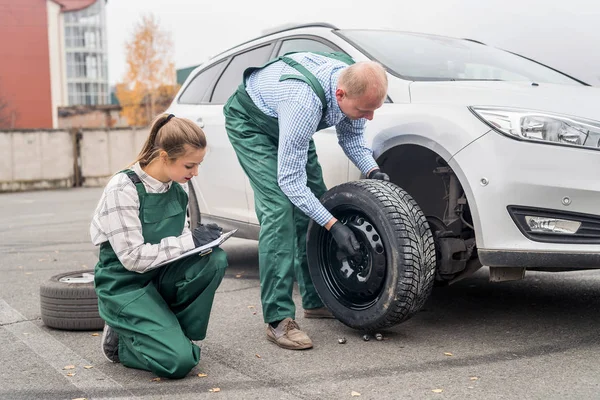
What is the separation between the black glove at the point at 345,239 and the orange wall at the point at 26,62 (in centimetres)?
6006

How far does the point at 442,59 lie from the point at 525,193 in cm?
136

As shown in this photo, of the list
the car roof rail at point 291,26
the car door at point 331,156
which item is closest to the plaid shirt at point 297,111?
the car door at point 331,156

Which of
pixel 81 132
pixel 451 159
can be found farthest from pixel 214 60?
pixel 81 132

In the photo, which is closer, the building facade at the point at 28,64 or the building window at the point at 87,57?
the building facade at the point at 28,64

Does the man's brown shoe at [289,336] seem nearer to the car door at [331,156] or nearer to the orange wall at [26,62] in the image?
the car door at [331,156]

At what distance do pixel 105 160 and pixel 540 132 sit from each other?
15.1 meters

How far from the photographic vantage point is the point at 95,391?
10.4 feet

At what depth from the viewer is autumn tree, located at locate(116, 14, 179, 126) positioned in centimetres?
6569

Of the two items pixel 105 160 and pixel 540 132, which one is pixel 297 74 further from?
pixel 105 160

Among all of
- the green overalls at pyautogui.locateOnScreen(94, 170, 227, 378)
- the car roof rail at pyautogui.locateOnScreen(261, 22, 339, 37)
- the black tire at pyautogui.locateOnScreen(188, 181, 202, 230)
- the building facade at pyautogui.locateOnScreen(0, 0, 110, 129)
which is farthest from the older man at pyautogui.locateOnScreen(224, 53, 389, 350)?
the building facade at pyautogui.locateOnScreen(0, 0, 110, 129)

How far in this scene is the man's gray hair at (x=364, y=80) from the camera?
11.8 ft

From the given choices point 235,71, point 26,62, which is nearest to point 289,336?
point 235,71

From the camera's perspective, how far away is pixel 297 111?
3.68 meters

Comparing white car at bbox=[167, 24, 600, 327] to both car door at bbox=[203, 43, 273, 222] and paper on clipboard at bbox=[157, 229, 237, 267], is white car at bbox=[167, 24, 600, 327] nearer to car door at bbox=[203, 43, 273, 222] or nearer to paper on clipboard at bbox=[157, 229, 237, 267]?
car door at bbox=[203, 43, 273, 222]
